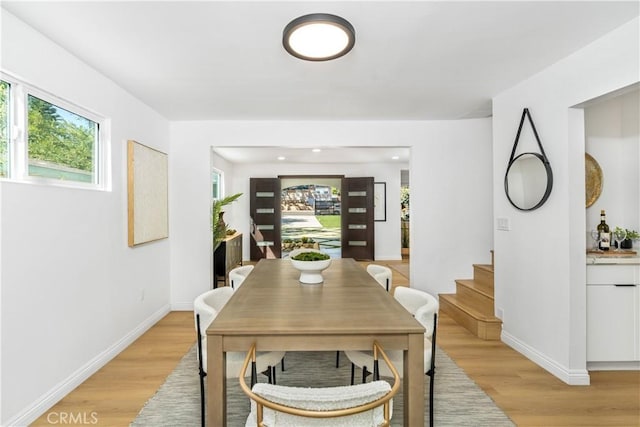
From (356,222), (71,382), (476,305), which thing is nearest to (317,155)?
(356,222)

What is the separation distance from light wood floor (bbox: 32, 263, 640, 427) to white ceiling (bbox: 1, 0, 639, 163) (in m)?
2.30

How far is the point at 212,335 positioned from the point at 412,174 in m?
3.32

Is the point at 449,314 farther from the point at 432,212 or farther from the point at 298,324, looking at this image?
the point at 298,324

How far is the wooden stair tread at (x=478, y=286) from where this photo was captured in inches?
139

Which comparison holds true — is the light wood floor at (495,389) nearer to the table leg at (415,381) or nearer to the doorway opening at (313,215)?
the table leg at (415,381)

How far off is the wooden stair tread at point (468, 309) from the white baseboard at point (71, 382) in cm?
332

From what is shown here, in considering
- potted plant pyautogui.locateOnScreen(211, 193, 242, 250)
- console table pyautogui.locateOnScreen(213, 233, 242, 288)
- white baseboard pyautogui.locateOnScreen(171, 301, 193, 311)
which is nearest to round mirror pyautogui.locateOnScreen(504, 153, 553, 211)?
potted plant pyautogui.locateOnScreen(211, 193, 242, 250)

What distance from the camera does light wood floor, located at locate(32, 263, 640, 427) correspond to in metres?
2.03

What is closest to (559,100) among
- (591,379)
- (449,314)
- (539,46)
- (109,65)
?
(539,46)

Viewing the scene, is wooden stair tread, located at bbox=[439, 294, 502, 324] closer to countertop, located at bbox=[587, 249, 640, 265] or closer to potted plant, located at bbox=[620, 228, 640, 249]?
countertop, located at bbox=[587, 249, 640, 265]

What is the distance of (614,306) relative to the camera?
2441 millimetres

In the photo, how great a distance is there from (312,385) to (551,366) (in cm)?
182

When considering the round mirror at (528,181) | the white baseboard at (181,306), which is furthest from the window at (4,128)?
the round mirror at (528,181)

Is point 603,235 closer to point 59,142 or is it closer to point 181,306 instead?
point 59,142
